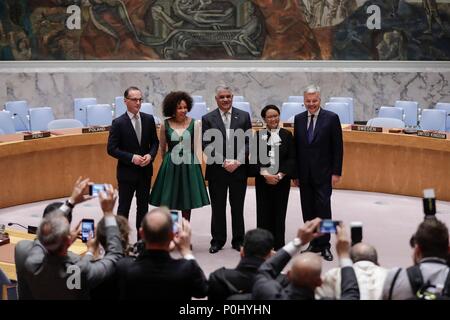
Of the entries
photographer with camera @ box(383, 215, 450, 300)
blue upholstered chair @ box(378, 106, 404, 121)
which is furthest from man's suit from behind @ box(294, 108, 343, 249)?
blue upholstered chair @ box(378, 106, 404, 121)

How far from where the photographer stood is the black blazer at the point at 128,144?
845 centimetres

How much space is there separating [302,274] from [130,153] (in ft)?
14.2

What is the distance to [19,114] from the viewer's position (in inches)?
546

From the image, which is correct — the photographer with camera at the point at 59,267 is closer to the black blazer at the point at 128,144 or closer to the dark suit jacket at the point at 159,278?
the dark suit jacket at the point at 159,278

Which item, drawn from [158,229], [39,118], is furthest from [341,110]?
[158,229]

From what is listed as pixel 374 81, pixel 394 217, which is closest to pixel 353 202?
pixel 394 217

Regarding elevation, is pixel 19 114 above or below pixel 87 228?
above

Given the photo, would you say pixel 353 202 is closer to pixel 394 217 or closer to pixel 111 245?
pixel 394 217

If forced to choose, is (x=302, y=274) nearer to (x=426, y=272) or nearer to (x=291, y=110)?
(x=426, y=272)

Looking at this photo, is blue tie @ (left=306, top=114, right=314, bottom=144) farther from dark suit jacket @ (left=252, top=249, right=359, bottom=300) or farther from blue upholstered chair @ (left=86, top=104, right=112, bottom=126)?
blue upholstered chair @ (left=86, top=104, right=112, bottom=126)

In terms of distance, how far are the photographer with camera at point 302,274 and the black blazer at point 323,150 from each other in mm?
3480

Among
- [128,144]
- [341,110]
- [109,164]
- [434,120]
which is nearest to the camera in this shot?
[128,144]

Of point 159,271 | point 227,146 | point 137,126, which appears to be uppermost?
point 137,126

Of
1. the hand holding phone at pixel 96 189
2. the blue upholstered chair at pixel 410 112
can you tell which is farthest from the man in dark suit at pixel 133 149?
the blue upholstered chair at pixel 410 112
